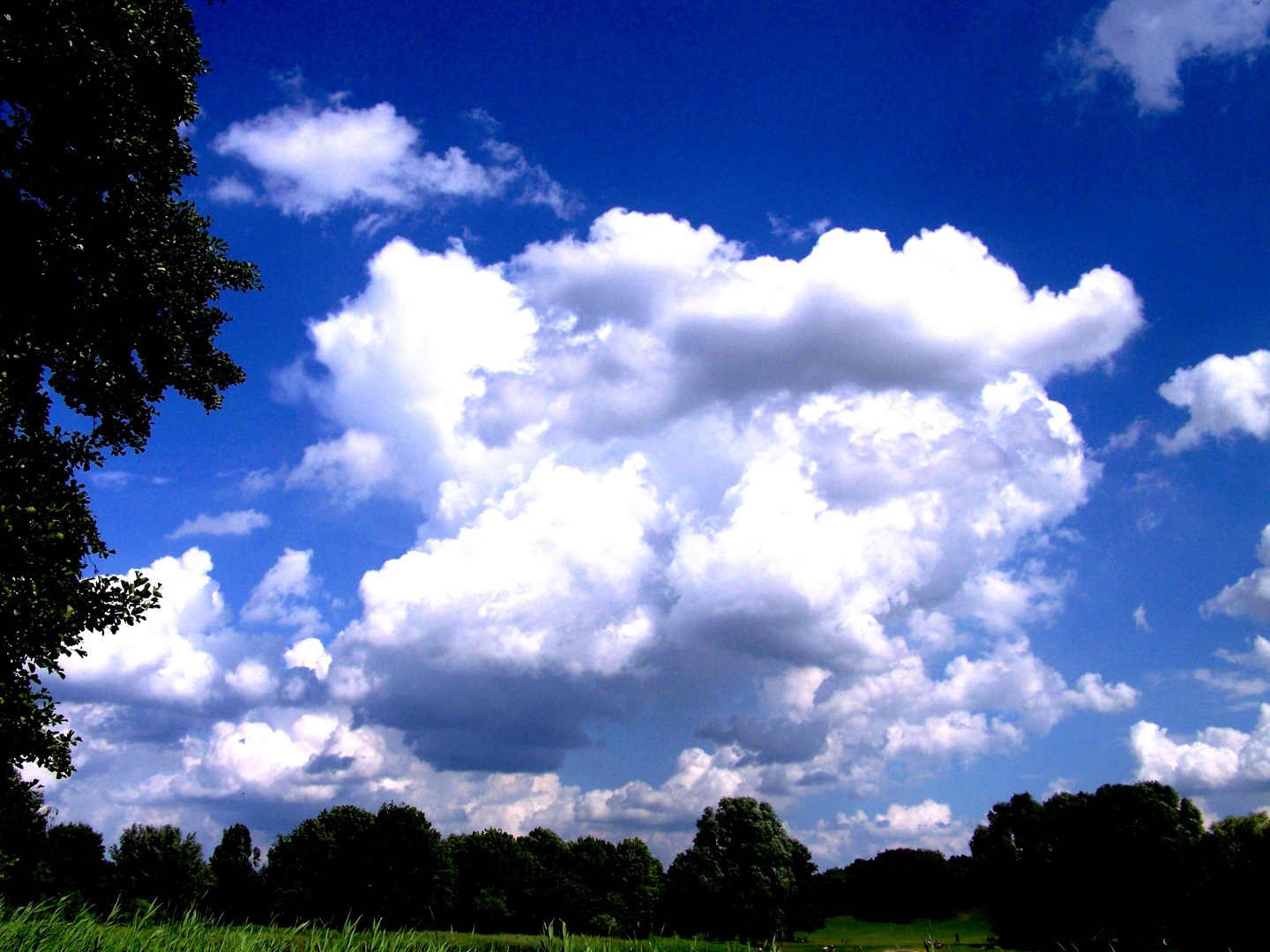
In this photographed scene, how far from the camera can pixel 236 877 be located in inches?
4215

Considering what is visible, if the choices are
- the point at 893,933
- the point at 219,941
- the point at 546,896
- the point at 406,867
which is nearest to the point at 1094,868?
the point at 546,896

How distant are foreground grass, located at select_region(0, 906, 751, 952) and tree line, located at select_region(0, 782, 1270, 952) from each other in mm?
69817

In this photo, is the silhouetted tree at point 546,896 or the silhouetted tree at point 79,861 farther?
the silhouetted tree at point 546,896

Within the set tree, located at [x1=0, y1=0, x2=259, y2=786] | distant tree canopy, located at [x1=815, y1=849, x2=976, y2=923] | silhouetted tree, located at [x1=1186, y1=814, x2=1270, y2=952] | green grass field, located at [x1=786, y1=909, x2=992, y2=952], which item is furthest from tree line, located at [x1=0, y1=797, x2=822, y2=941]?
tree, located at [x1=0, y1=0, x2=259, y2=786]

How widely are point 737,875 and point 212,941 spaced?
96927mm

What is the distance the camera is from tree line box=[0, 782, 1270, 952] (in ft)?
248

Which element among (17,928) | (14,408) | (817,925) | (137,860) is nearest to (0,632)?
(14,408)

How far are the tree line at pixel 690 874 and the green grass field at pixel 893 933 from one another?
25.4 ft

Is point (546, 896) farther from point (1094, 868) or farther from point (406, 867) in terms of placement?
point (1094, 868)

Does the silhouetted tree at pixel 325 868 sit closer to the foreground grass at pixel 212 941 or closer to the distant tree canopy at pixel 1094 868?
the distant tree canopy at pixel 1094 868

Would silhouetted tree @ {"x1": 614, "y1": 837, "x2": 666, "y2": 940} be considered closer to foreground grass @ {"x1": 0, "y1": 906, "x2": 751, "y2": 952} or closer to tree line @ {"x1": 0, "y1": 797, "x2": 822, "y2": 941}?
tree line @ {"x1": 0, "y1": 797, "x2": 822, "y2": 941}

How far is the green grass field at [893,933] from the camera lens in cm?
11899

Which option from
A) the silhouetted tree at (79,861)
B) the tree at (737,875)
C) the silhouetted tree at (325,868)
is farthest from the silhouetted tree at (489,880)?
the silhouetted tree at (79,861)

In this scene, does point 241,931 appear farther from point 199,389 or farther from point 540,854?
point 540,854
